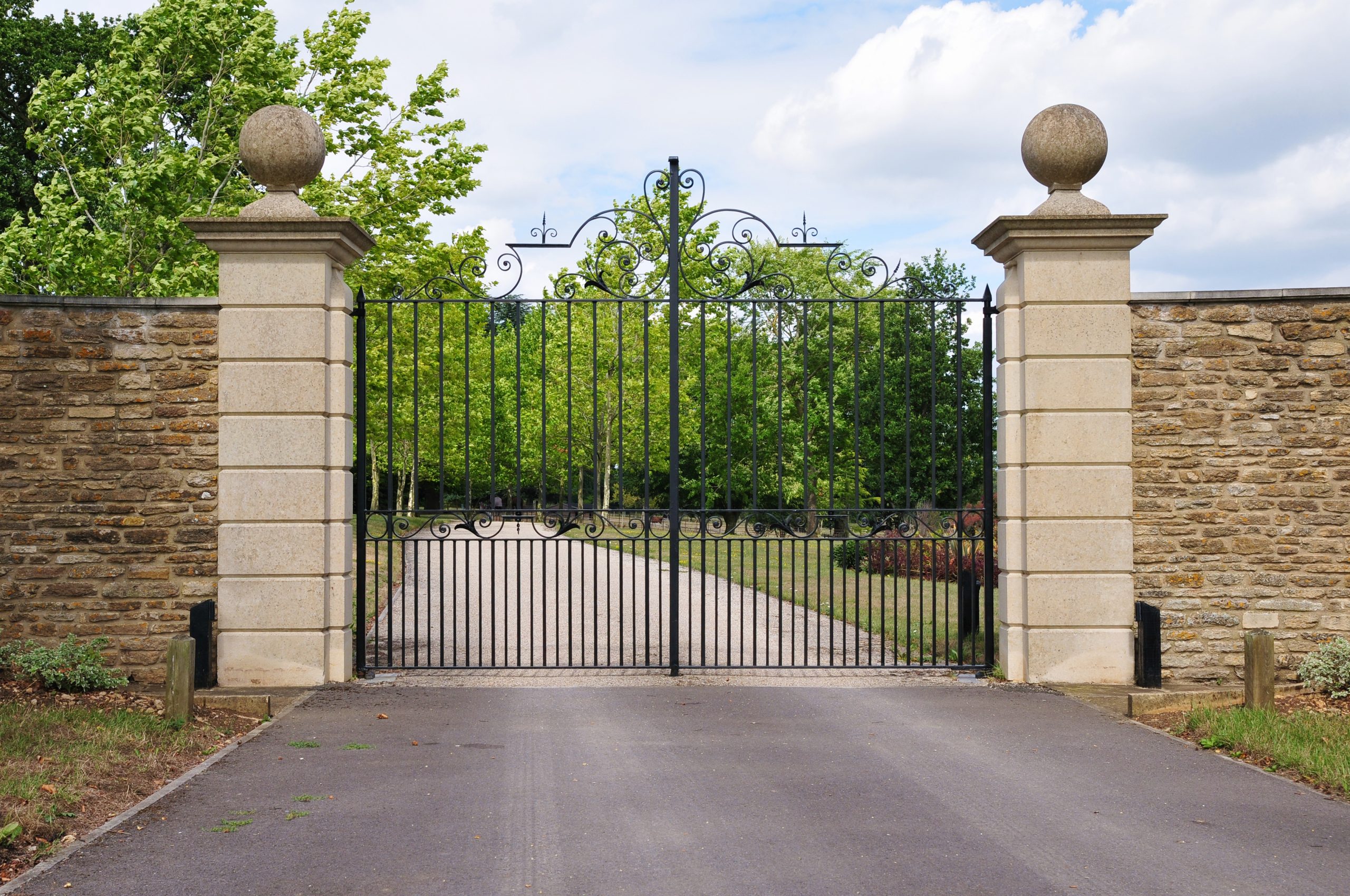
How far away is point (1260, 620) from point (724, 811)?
5245mm

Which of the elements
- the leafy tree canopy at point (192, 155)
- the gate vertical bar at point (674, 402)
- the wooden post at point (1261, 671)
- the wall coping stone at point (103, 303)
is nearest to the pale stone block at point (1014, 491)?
Result: the wooden post at point (1261, 671)

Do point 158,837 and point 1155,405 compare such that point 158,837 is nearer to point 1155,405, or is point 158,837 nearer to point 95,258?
point 1155,405

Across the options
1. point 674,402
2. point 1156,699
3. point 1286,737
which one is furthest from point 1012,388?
point 1286,737

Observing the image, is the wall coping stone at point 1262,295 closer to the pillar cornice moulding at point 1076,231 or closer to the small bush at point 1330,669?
the pillar cornice moulding at point 1076,231

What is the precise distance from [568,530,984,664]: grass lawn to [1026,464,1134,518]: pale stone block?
104cm

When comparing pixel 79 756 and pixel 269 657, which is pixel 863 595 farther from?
pixel 79 756

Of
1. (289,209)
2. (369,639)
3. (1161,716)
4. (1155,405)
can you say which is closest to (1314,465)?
(1155,405)

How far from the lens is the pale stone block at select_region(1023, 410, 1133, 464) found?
8.46 meters

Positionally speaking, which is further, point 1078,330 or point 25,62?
point 25,62

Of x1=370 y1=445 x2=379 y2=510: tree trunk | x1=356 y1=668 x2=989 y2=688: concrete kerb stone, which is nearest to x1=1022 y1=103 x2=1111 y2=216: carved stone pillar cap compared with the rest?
x1=356 y1=668 x2=989 y2=688: concrete kerb stone

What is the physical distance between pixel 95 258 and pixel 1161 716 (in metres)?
14.9

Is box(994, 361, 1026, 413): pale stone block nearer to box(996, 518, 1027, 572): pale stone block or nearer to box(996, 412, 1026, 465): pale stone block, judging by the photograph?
box(996, 412, 1026, 465): pale stone block

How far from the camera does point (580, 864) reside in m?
4.59

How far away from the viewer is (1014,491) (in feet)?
28.5
